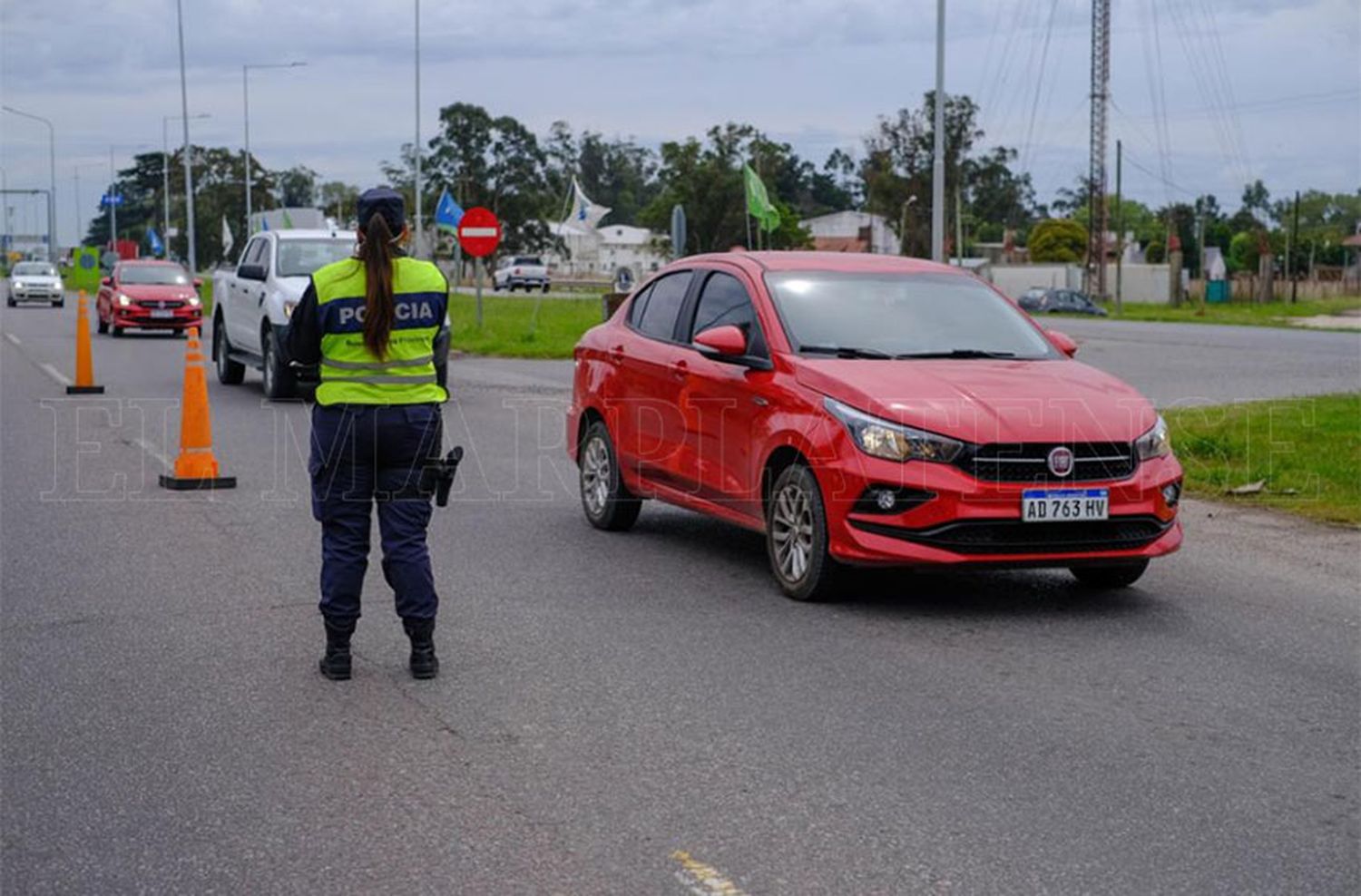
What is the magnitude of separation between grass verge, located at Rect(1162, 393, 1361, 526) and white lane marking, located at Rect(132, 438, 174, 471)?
26.5ft

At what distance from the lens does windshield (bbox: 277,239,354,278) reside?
22.5m

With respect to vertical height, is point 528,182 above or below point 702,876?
above

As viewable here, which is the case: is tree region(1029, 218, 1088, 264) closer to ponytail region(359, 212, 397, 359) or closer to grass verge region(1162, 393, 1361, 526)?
grass verge region(1162, 393, 1361, 526)

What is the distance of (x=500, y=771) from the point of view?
5.85 meters

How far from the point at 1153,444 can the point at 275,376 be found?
1423cm

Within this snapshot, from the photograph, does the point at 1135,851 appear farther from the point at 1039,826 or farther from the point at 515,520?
the point at 515,520

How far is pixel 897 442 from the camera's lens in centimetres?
840

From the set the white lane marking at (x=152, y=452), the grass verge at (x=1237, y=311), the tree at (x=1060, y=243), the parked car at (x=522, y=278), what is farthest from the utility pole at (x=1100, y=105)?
the white lane marking at (x=152, y=452)

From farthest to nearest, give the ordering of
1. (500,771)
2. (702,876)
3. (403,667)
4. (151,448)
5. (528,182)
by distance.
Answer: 1. (528,182)
2. (151,448)
3. (403,667)
4. (500,771)
5. (702,876)

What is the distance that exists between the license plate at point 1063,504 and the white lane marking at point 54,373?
55.6ft

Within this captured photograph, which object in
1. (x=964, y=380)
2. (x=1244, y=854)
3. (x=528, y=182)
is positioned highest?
(x=528, y=182)

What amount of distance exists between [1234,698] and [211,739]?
380 cm

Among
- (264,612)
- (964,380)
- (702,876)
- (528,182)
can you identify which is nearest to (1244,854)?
(702,876)

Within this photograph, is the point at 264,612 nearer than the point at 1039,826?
No
